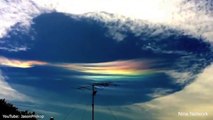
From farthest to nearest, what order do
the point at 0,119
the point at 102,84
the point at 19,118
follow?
the point at 19,118 → the point at 0,119 → the point at 102,84

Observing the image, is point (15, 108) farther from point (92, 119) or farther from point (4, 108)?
point (92, 119)

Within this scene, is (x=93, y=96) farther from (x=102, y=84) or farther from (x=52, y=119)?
(x=52, y=119)

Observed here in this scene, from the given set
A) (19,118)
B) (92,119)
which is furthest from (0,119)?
(92,119)

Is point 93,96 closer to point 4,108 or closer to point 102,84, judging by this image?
point 102,84

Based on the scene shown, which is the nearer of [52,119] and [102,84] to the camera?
[102,84]

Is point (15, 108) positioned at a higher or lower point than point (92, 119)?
higher

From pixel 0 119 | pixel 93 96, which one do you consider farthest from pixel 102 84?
pixel 0 119

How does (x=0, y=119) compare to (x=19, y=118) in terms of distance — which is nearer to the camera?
(x=0, y=119)

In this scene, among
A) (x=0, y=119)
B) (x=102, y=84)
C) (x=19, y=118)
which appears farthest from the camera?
(x=19, y=118)

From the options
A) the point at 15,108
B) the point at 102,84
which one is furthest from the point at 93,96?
the point at 15,108
